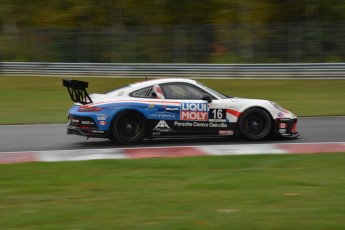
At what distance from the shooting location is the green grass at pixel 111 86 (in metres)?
19.0

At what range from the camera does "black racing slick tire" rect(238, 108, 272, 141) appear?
12758mm

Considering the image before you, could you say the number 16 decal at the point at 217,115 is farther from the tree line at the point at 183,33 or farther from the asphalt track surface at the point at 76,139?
the tree line at the point at 183,33

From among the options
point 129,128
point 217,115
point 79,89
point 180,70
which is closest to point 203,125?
point 217,115

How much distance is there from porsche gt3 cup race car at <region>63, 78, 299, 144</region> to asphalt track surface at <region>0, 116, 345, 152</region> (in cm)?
25

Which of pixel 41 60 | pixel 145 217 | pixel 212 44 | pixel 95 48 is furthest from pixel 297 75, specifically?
pixel 145 217

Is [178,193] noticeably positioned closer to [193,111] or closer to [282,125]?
[193,111]

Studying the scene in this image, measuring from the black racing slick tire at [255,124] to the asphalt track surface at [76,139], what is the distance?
0.17m

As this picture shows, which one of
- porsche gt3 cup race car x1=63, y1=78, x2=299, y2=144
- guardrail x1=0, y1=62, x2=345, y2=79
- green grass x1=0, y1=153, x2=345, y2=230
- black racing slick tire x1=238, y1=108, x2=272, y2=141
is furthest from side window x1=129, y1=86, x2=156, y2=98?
guardrail x1=0, y1=62, x2=345, y2=79

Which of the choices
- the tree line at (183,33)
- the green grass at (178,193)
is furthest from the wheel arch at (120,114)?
the tree line at (183,33)

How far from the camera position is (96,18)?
41812mm

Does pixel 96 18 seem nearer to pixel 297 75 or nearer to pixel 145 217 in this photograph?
pixel 297 75

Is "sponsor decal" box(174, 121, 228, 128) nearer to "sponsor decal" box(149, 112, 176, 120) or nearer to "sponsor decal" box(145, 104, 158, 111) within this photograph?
"sponsor decal" box(149, 112, 176, 120)

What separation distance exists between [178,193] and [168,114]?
16.5ft

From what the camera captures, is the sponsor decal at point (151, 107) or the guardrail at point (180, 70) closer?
the sponsor decal at point (151, 107)
